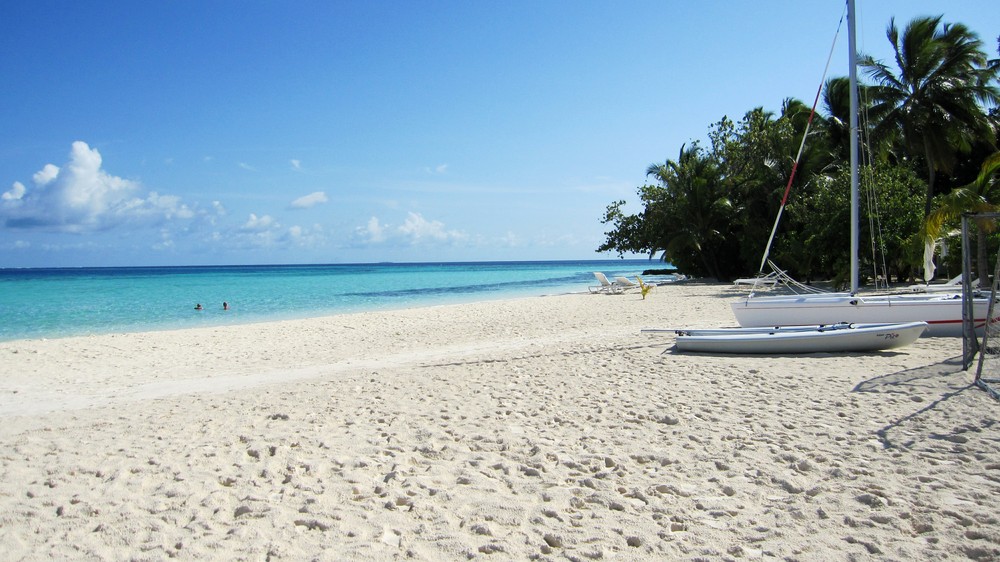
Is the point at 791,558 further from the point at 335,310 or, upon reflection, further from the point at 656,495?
the point at 335,310

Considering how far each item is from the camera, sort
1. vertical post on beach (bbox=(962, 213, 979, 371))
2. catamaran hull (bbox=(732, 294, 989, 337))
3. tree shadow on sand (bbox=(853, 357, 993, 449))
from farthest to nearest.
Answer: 1. catamaran hull (bbox=(732, 294, 989, 337))
2. vertical post on beach (bbox=(962, 213, 979, 371))
3. tree shadow on sand (bbox=(853, 357, 993, 449))

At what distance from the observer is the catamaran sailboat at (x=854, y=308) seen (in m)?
10.4

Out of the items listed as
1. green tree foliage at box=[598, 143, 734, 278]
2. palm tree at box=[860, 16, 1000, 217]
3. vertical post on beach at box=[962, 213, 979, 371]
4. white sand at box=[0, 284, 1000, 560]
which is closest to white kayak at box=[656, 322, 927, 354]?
white sand at box=[0, 284, 1000, 560]

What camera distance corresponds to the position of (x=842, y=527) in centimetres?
354

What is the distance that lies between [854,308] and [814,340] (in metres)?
2.05

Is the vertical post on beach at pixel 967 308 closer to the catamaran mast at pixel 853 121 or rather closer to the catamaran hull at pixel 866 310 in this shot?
the catamaran hull at pixel 866 310

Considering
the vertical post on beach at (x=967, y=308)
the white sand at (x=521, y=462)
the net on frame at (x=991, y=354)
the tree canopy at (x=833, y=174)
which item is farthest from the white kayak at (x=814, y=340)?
the tree canopy at (x=833, y=174)

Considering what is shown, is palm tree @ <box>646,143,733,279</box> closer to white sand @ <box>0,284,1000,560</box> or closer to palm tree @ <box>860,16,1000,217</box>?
palm tree @ <box>860,16,1000,217</box>

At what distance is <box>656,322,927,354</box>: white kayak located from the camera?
8.99 m

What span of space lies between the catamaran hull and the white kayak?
1.17 m

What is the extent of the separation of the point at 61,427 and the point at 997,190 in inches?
1047

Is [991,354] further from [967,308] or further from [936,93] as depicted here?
[936,93]

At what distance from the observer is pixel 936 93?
76.7 ft

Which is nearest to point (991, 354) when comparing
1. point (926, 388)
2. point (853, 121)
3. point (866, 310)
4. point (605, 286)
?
point (926, 388)
